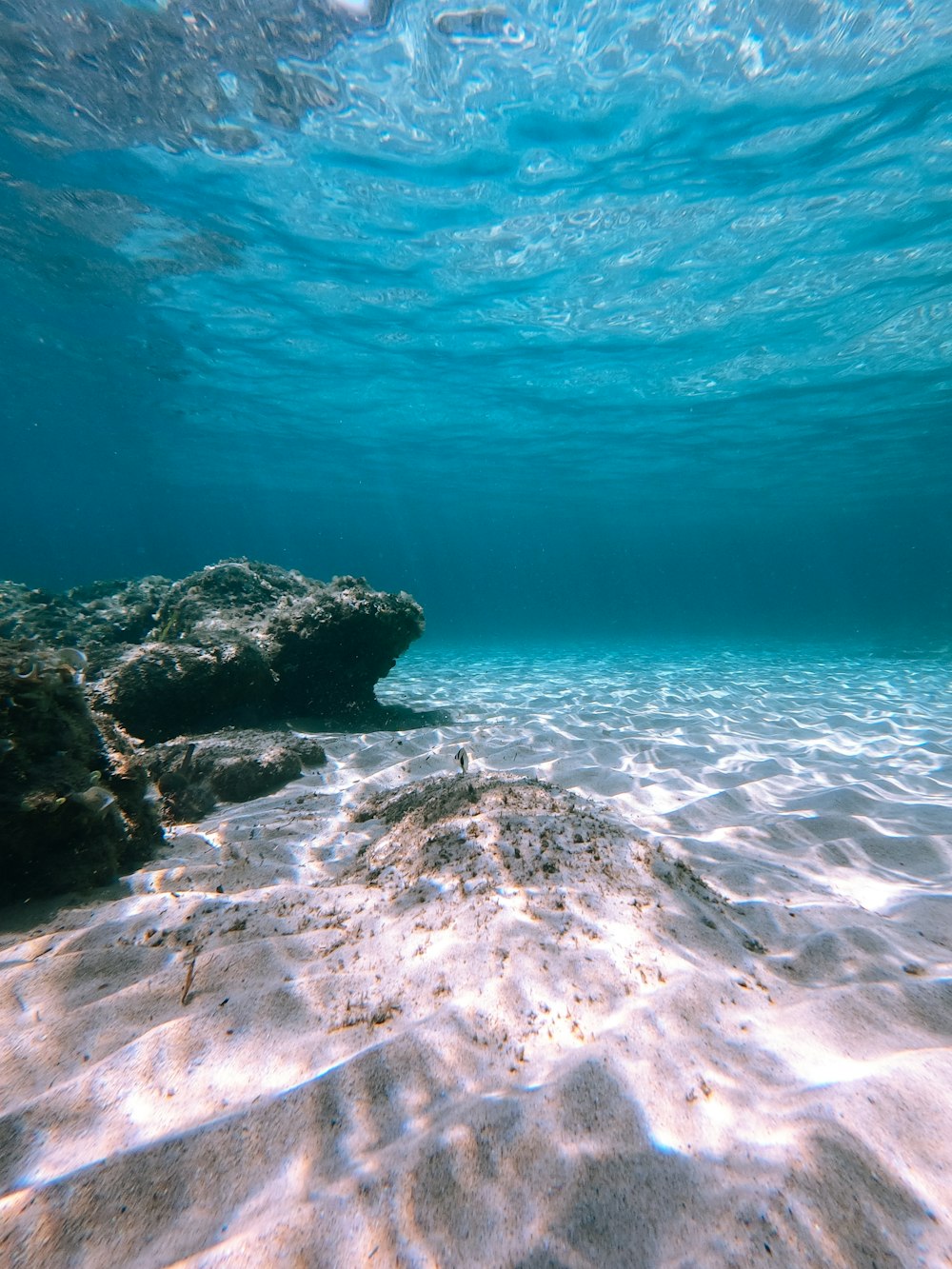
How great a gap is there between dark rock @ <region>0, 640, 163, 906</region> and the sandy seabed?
271mm

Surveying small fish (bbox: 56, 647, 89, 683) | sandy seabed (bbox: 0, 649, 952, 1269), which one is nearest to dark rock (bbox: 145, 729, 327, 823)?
sandy seabed (bbox: 0, 649, 952, 1269)

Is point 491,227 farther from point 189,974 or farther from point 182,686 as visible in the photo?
point 189,974

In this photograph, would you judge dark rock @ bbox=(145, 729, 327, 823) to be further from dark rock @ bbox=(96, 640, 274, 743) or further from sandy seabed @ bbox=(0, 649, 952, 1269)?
sandy seabed @ bbox=(0, 649, 952, 1269)

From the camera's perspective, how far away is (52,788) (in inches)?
126

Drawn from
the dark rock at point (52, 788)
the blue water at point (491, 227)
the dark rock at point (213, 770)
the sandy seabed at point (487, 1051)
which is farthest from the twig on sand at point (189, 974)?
the blue water at point (491, 227)

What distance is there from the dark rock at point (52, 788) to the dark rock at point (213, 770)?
1.42 m

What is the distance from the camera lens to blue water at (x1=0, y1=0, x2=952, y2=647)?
10.2m

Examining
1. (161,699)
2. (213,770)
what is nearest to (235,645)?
(161,699)

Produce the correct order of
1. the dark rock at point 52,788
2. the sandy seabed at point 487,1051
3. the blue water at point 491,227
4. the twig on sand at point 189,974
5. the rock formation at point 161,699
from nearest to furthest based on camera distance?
1. the sandy seabed at point 487,1051
2. the twig on sand at point 189,974
3. the dark rock at point 52,788
4. the rock formation at point 161,699
5. the blue water at point 491,227

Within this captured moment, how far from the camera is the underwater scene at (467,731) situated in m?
1.55

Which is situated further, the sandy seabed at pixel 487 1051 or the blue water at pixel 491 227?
the blue water at pixel 491 227

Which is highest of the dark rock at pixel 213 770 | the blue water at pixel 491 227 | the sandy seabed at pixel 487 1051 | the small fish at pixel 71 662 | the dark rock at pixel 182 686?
the blue water at pixel 491 227

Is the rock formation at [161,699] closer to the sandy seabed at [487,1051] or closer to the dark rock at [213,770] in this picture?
the dark rock at [213,770]

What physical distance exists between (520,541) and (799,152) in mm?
91715
